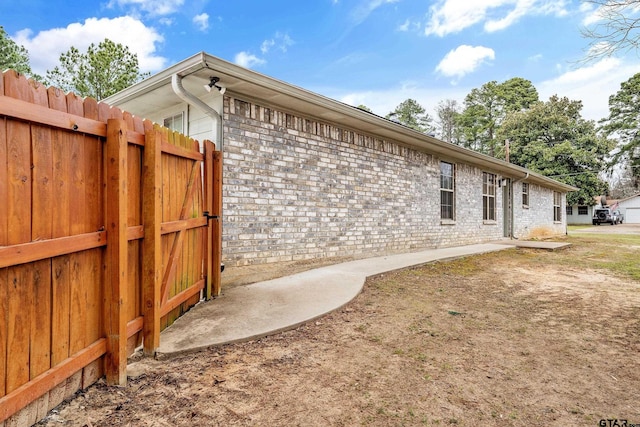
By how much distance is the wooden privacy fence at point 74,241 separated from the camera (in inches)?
60.6

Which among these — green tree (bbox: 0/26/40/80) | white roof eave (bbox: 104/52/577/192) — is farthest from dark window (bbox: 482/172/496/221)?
green tree (bbox: 0/26/40/80)

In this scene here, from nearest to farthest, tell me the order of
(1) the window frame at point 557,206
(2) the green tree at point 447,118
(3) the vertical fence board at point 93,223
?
(3) the vertical fence board at point 93,223 → (1) the window frame at point 557,206 → (2) the green tree at point 447,118

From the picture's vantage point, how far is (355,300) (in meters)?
4.20

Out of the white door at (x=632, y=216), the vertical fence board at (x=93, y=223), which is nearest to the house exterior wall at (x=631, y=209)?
the white door at (x=632, y=216)

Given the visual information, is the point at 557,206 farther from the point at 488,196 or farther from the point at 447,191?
the point at 447,191

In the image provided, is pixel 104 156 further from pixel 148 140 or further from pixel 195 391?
pixel 195 391

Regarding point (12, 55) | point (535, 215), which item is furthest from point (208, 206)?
point (12, 55)

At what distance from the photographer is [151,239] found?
7.80 ft

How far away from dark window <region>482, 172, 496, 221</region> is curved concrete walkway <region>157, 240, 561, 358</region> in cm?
772

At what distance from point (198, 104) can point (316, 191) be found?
250 cm

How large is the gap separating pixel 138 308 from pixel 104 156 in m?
1.12

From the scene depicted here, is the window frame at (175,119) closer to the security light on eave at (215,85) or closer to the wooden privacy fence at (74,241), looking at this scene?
the security light on eave at (215,85)

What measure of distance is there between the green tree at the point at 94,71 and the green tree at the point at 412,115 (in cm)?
2622

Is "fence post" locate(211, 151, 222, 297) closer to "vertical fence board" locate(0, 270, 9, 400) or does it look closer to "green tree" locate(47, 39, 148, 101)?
"vertical fence board" locate(0, 270, 9, 400)
